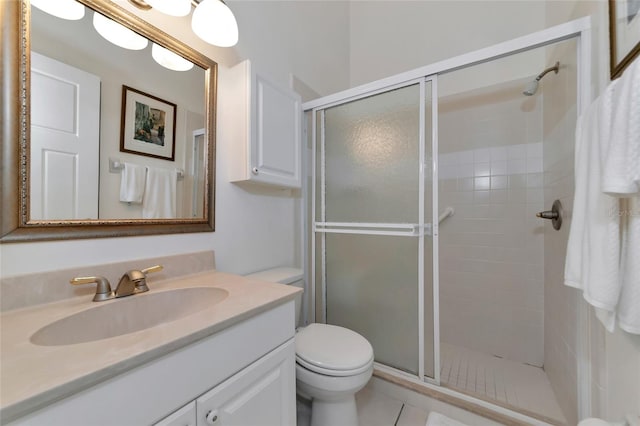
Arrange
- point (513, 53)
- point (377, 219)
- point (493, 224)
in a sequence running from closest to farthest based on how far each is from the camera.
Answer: point (513, 53) < point (377, 219) < point (493, 224)

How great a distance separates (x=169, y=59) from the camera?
1091mm

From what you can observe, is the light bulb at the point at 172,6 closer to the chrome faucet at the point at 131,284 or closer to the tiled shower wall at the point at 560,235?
the chrome faucet at the point at 131,284

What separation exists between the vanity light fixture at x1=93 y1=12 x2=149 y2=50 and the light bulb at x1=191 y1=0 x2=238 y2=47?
→ 0.72 ft

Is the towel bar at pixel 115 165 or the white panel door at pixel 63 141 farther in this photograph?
the towel bar at pixel 115 165

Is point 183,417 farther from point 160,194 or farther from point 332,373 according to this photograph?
point 160,194

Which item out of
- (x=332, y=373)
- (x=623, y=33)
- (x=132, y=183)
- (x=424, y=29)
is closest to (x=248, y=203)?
(x=132, y=183)

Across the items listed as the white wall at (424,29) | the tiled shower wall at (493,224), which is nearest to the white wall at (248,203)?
the white wall at (424,29)

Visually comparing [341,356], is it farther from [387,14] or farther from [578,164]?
[387,14]

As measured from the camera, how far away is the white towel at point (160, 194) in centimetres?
101

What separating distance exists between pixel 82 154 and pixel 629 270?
1667mm

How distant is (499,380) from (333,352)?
1.23 meters

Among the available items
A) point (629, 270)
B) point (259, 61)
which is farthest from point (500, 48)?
point (259, 61)

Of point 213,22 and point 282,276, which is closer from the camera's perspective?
point 213,22

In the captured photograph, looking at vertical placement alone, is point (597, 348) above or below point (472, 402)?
above
